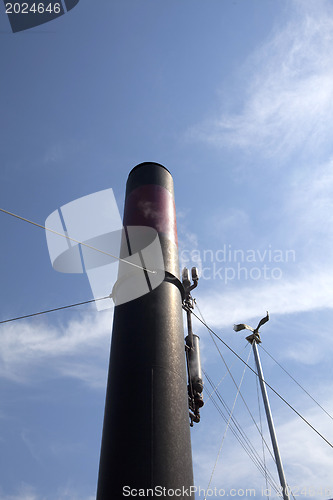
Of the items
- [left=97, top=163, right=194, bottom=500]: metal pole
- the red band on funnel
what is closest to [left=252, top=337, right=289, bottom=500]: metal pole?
the red band on funnel

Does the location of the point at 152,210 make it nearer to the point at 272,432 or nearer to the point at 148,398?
the point at 148,398

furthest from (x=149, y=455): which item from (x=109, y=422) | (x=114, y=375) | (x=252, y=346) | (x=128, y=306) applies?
(x=252, y=346)

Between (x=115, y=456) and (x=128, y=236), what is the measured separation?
3559mm

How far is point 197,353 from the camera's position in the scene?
745cm

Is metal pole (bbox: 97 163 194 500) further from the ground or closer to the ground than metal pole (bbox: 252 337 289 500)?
closer to the ground

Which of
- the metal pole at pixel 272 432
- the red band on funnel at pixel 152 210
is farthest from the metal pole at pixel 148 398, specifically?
the metal pole at pixel 272 432

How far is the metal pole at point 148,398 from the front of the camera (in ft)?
13.3

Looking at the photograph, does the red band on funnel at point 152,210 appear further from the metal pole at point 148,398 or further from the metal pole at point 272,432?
the metal pole at point 272,432

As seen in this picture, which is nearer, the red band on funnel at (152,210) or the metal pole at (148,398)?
the metal pole at (148,398)

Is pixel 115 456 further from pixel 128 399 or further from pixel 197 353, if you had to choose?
pixel 197 353

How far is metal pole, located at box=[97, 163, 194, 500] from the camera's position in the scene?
4.06 m

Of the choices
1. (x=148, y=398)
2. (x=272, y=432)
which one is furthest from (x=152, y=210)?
(x=272, y=432)

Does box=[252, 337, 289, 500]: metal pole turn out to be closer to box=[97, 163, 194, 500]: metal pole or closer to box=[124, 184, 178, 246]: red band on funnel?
box=[124, 184, 178, 246]: red band on funnel

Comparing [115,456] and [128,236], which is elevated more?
[128,236]
